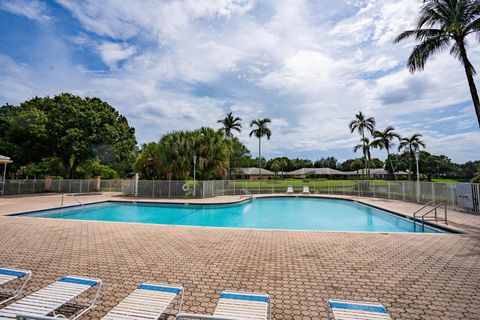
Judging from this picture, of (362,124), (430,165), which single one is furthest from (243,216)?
(430,165)

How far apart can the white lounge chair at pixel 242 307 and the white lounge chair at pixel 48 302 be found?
1.43 metres

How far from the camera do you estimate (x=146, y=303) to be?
2.68 metres

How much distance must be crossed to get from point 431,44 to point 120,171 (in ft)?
124

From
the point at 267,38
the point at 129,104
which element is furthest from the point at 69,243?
the point at 129,104

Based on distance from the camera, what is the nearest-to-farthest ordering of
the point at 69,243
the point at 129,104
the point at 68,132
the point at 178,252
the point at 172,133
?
the point at 178,252
the point at 69,243
the point at 129,104
the point at 172,133
the point at 68,132

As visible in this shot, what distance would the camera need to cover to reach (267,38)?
10.1 m

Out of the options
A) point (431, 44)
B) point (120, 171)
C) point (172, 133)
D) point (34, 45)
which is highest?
point (431, 44)

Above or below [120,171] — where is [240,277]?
below

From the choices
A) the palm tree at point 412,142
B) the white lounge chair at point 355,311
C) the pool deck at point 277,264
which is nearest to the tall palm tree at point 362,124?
the palm tree at point 412,142

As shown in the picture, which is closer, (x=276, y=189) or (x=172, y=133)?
(x=172, y=133)

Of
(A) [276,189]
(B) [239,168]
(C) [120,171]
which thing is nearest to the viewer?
(A) [276,189]

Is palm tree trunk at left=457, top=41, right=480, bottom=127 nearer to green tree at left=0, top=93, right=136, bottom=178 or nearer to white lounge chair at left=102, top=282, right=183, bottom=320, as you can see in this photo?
white lounge chair at left=102, top=282, right=183, bottom=320

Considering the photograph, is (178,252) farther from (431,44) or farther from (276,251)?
(431,44)

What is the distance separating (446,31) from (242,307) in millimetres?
14724
